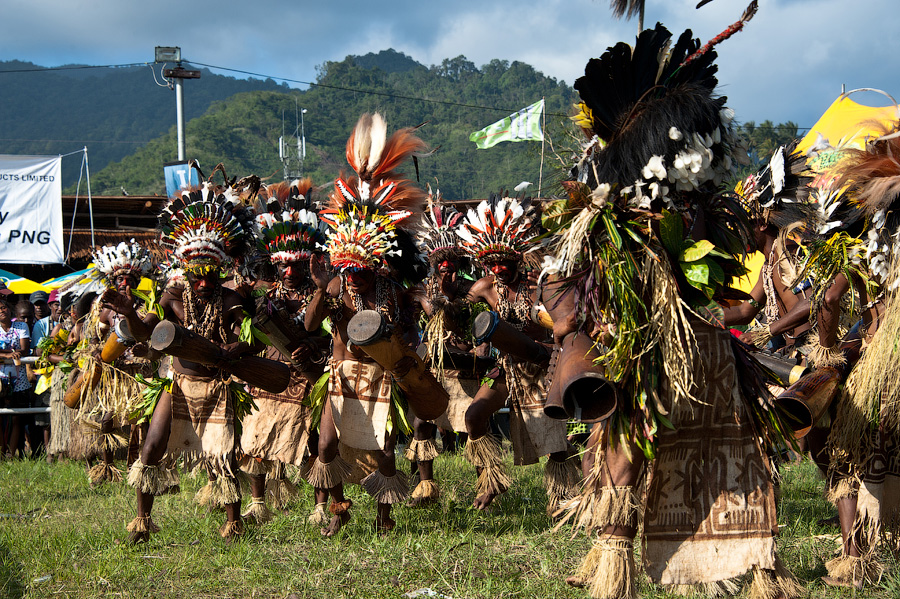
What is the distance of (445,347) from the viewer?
6.49 m

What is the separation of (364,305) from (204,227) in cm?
120

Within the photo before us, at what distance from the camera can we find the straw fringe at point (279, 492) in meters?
6.21

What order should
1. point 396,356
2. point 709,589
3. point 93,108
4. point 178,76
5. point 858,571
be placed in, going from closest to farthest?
point 709,589
point 858,571
point 396,356
point 178,76
point 93,108

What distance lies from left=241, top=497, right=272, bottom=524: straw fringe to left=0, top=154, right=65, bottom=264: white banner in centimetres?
707

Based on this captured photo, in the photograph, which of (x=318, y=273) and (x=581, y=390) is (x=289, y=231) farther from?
(x=581, y=390)

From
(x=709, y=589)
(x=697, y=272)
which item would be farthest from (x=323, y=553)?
(x=697, y=272)

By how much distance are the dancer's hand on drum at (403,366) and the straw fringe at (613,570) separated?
2073mm

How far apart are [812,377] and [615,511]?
1519 millimetres

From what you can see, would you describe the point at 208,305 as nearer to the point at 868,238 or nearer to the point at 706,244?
the point at 706,244

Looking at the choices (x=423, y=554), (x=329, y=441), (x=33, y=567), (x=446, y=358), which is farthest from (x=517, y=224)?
(x=33, y=567)

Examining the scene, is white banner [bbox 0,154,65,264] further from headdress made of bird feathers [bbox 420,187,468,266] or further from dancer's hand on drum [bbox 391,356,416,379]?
dancer's hand on drum [bbox 391,356,416,379]

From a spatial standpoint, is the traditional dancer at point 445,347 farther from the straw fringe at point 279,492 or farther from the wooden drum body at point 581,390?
the wooden drum body at point 581,390

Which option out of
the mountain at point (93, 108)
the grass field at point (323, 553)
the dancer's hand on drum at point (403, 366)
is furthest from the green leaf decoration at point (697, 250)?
the mountain at point (93, 108)

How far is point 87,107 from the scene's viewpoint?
5413 inches
